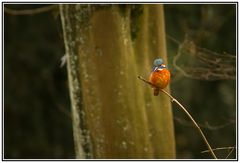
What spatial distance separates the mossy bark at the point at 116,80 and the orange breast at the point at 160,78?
3.85 ft

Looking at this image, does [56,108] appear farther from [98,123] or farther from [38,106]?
[98,123]

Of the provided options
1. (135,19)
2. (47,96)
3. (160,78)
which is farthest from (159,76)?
(47,96)

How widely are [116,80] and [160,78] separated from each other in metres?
1.21

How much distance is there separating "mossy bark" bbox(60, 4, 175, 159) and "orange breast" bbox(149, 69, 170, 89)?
3.85 feet

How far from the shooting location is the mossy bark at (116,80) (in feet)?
11.7

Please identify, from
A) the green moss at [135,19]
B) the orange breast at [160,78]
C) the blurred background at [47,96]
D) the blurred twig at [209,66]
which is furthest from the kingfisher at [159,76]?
the blurred background at [47,96]

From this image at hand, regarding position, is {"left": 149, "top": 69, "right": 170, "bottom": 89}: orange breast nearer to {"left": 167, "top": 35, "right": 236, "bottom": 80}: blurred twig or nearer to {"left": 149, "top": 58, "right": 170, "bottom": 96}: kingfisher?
{"left": 149, "top": 58, "right": 170, "bottom": 96}: kingfisher

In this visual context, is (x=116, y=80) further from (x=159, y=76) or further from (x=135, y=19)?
(x=159, y=76)

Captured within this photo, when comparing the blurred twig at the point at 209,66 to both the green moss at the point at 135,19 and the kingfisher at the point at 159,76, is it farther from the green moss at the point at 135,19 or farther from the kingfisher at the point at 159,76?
the kingfisher at the point at 159,76

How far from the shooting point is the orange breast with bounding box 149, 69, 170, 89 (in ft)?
7.77

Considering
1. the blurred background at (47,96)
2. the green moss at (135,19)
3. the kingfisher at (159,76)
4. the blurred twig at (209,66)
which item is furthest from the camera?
the blurred background at (47,96)

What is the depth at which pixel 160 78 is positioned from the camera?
7.77 feet

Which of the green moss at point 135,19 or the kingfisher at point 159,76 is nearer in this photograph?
the kingfisher at point 159,76

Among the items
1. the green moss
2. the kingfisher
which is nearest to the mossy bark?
the green moss
